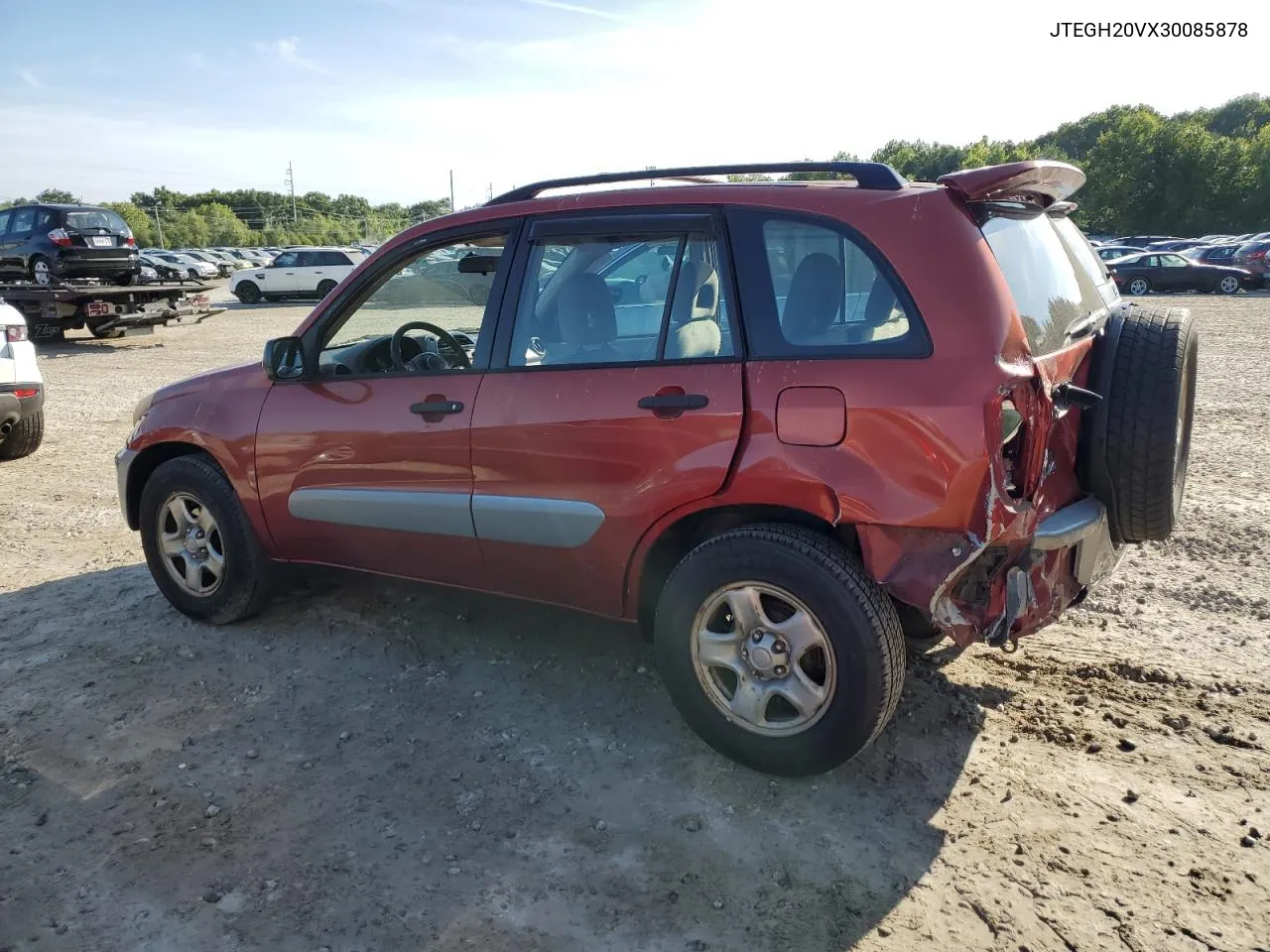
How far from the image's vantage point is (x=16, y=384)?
7.52 meters

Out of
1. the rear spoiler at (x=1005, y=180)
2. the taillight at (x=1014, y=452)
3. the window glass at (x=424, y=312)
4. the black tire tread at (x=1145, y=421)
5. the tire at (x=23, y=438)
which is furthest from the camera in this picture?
the tire at (x=23, y=438)

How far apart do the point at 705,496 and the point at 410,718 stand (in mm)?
1472

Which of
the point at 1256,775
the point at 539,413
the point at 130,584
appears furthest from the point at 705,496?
the point at 130,584

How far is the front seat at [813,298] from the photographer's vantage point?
3.09m

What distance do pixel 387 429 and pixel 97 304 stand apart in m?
15.8

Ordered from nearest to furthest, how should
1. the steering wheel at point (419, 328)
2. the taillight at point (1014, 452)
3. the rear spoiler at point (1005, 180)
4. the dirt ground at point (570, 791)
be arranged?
the dirt ground at point (570, 791)
the taillight at point (1014, 452)
the rear spoiler at point (1005, 180)
the steering wheel at point (419, 328)

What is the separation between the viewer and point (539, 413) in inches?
137

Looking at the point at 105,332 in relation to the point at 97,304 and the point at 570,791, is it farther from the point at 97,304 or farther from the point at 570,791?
the point at 570,791

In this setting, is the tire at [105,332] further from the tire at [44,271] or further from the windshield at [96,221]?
the windshield at [96,221]

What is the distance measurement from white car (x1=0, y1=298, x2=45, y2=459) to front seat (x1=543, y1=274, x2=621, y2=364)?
591 centimetres

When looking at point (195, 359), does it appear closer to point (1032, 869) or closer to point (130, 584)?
point (130, 584)

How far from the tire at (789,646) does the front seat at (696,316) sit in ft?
2.09

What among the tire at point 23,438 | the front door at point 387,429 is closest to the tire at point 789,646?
the front door at point 387,429

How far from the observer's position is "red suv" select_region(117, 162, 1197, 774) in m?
2.91
